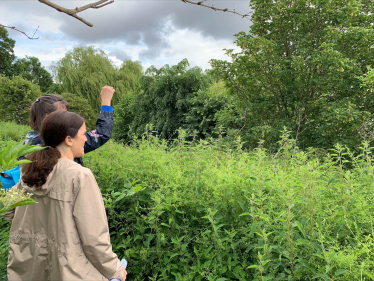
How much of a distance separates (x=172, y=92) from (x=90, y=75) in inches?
473

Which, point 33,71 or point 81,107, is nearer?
point 81,107

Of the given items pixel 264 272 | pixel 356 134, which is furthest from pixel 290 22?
pixel 264 272

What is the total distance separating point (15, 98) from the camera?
21172 millimetres

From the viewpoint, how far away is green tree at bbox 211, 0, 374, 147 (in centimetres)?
782

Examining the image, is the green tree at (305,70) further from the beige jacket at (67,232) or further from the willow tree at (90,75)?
the willow tree at (90,75)

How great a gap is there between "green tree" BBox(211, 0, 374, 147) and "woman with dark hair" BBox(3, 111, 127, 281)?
7.15 meters

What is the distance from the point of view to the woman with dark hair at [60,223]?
4.77ft

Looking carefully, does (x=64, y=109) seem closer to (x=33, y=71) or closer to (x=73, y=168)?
(x=73, y=168)

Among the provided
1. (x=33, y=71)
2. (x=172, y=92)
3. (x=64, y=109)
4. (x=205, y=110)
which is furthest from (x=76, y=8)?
(x=33, y=71)

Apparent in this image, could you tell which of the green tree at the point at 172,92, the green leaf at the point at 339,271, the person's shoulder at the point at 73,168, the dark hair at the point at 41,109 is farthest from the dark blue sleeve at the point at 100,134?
the green tree at the point at 172,92

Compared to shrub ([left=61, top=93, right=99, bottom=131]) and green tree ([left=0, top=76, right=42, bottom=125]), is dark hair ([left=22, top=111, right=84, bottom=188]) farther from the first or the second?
shrub ([left=61, top=93, right=99, bottom=131])

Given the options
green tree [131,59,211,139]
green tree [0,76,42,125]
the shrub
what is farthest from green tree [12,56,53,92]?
green tree [131,59,211,139]

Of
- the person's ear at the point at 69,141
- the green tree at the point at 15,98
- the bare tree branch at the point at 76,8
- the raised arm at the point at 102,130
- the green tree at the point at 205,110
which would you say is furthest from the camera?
the green tree at the point at 15,98

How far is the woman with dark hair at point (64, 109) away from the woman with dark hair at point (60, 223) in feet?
2.68
